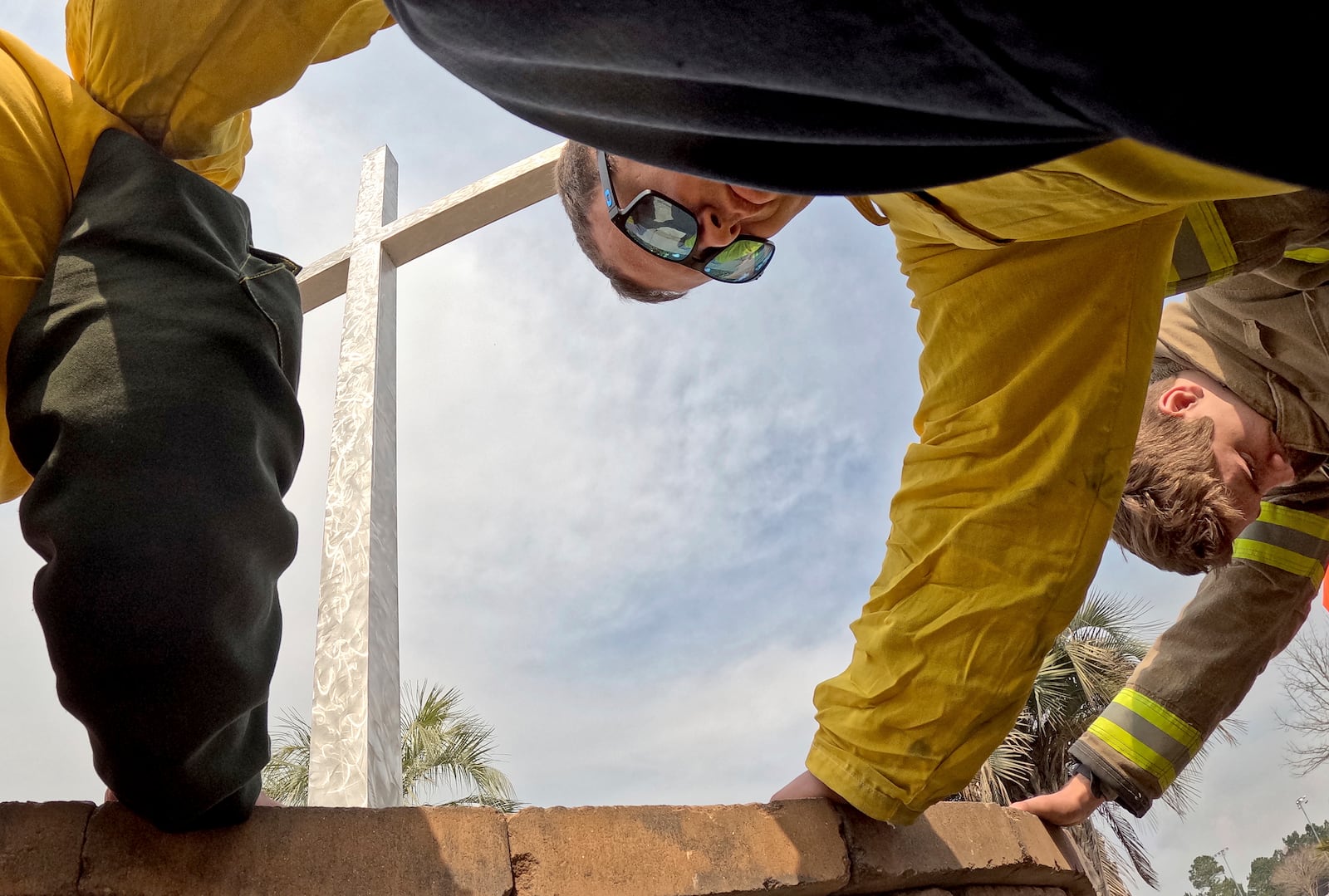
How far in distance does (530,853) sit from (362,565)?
2.19 m

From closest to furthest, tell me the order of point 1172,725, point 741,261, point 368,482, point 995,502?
point 995,502 → point 741,261 → point 1172,725 → point 368,482

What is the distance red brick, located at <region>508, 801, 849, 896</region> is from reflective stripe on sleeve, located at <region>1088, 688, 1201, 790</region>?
888 mm

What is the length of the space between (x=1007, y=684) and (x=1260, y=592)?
120 cm

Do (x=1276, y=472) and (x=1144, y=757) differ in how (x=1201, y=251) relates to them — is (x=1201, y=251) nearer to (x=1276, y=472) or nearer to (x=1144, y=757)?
(x=1276, y=472)

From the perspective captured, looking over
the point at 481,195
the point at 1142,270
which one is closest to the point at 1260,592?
the point at 1142,270

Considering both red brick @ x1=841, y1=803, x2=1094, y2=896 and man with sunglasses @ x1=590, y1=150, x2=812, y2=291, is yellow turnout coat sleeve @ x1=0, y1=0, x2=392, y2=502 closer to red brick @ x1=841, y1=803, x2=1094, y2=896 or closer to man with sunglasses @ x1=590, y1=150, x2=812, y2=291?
man with sunglasses @ x1=590, y1=150, x2=812, y2=291

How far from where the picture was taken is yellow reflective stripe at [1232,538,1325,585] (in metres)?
2.39

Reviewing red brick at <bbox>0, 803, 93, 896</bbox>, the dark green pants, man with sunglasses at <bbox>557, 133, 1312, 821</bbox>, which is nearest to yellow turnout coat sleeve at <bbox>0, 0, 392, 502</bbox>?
the dark green pants

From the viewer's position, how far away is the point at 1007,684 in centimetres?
159

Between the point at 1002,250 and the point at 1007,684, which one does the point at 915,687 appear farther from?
the point at 1002,250

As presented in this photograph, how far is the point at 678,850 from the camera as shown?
151cm

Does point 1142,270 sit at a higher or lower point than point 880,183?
higher

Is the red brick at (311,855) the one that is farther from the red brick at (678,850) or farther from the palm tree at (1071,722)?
the palm tree at (1071,722)

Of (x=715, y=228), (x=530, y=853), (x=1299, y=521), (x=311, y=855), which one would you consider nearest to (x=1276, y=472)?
(x=1299, y=521)
